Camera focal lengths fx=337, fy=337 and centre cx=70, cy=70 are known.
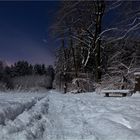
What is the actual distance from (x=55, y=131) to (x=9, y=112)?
5.26 feet

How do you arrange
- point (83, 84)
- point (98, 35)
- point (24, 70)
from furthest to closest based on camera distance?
point (24, 70) < point (83, 84) < point (98, 35)

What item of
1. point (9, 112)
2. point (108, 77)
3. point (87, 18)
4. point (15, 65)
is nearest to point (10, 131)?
point (9, 112)

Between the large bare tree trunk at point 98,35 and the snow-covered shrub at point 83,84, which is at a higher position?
the large bare tree trunk at point 98,35

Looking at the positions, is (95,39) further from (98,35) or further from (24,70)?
(24,70)

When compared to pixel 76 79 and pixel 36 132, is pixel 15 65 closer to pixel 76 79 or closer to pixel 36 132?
pixel 76 79

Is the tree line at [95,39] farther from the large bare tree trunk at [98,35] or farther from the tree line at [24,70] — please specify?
the tree line at [24,70]

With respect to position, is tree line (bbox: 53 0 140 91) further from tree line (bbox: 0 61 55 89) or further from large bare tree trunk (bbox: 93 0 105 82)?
tree line (bbox: 0 61 55 89)

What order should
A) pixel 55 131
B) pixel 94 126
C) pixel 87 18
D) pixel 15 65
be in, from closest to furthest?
pixel 55 131, pixel 94 126, pixel 87 18, pixel 15 65

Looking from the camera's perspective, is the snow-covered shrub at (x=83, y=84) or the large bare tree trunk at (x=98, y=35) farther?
the snow-covered shrub at (x=83, y=84)

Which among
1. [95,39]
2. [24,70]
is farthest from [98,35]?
[24,70]

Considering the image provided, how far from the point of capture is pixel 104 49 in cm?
2850

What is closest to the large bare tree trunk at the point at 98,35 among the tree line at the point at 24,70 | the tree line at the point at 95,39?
the tree line at the point at 95,39

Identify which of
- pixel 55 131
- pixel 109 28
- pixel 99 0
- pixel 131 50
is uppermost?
pixel 99 0

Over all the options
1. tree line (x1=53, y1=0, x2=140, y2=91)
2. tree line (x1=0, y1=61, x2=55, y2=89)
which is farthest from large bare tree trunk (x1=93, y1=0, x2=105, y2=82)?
tree line (x1=0, y1=61, x2=55, y2=89)
